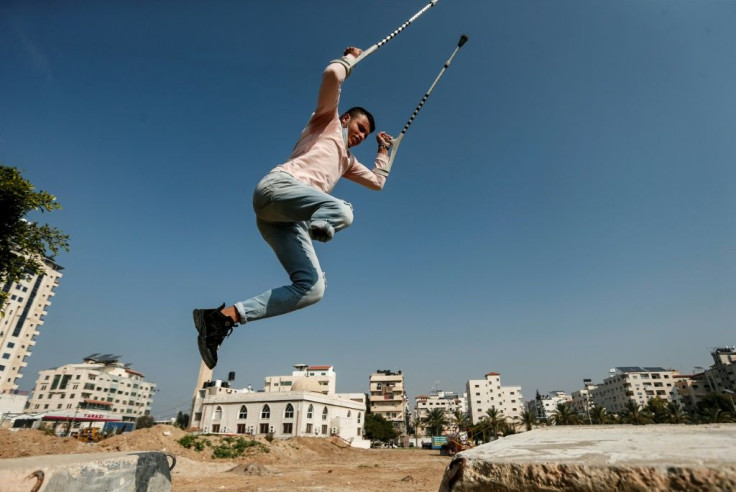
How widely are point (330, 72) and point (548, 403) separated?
153834 millimetres

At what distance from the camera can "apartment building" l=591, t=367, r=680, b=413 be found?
88875 mm

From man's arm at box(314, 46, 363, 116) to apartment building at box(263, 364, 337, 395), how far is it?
264 feet

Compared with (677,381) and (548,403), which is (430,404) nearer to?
(548,403)

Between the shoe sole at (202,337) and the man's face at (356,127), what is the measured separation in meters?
2.08

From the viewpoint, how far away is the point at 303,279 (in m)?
3.02

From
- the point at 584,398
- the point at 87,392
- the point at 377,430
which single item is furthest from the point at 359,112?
the point at 584,398

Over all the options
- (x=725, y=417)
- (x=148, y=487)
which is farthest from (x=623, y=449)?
(x=725, y=417)

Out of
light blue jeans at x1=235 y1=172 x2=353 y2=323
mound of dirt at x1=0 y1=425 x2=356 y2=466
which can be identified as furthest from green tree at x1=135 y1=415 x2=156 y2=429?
light blue jeans at x1=235 y1=172 x2=353 y2=323

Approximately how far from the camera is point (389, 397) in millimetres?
85688

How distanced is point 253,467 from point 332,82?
22395 mm

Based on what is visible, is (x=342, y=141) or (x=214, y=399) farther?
(x=214, y=399)

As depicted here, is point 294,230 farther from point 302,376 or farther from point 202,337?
point 302,376

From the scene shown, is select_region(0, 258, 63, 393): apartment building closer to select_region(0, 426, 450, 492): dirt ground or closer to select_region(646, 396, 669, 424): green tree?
select_region(0, 426, 450, 492): dirt ground

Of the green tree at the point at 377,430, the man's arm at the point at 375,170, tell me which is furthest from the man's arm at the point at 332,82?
the green tree at the point at 377,430
